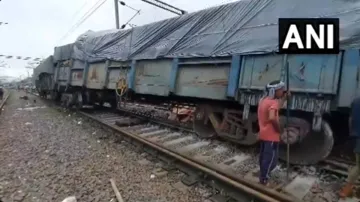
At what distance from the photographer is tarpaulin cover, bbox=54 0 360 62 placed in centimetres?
467

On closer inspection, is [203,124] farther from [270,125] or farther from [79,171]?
[79,171]

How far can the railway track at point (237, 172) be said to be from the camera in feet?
13.7

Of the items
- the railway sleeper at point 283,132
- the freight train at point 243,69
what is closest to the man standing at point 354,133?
the freight train at point 243,69

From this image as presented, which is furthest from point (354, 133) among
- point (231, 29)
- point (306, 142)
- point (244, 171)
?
point (231, 29)

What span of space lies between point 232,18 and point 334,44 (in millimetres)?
2230

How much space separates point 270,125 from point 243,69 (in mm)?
1491

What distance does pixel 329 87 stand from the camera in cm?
459

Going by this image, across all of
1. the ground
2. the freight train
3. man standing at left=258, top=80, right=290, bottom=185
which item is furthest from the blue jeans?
the ground

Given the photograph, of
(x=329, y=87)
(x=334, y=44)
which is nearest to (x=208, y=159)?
(x=329, y=87)

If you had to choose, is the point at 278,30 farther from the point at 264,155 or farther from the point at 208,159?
the point at 208,159

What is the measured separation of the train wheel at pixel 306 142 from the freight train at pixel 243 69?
16 mm

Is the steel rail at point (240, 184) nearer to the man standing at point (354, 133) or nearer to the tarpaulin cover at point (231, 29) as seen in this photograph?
the man standing at point (354, 133)

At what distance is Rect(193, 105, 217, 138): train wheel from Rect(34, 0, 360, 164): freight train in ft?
0.08

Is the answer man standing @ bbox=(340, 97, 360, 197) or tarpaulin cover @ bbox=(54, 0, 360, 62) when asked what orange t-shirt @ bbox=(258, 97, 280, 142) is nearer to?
man standing @ bbox=(340, 97, 360, 197)
